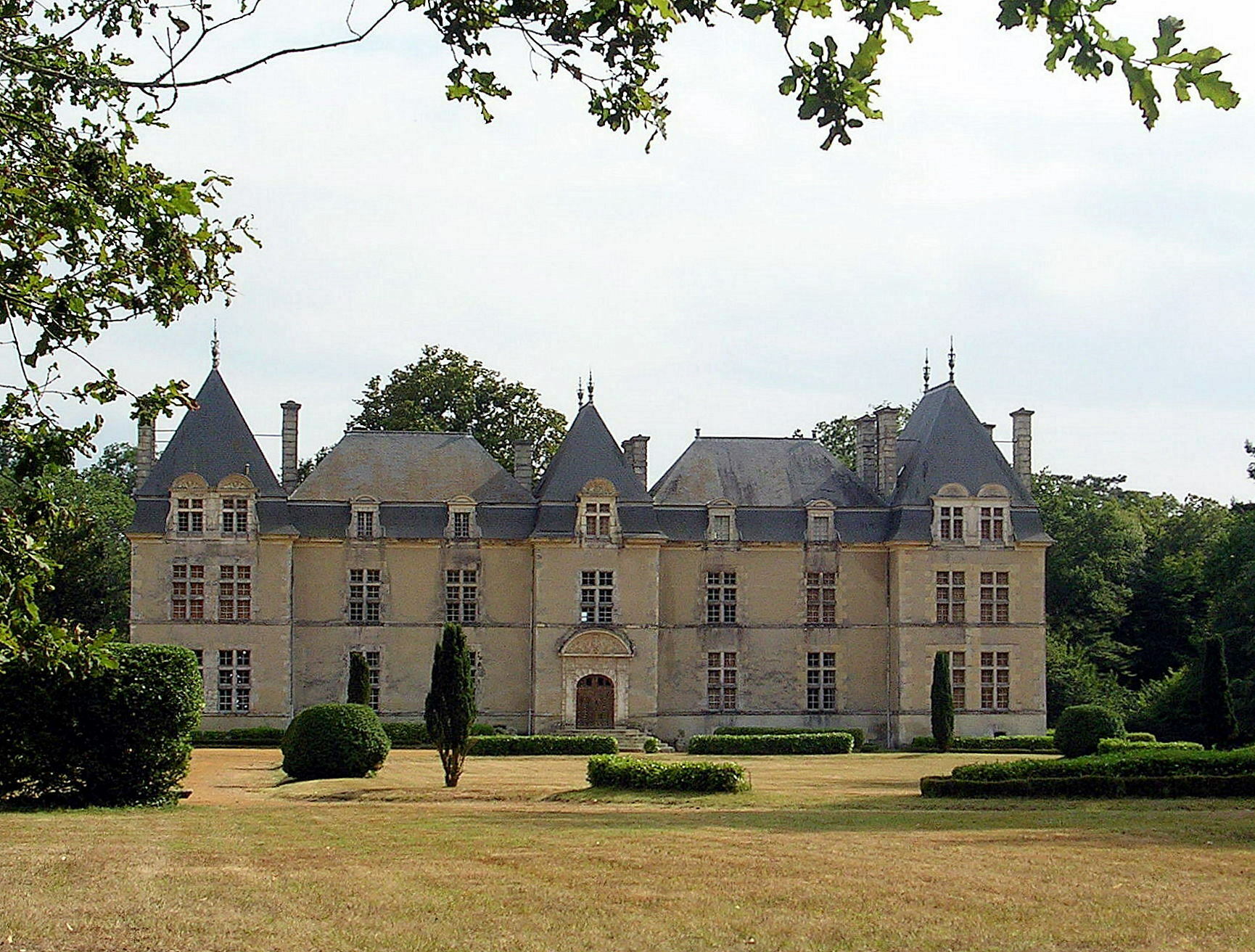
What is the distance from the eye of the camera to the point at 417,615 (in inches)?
1647

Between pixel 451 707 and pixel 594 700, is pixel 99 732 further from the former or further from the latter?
pixel 594 700

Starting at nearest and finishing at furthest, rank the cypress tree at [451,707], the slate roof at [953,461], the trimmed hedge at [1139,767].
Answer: the trimmed hedge at [1139,767], the cypress tree at [451,707], the slate roof at [953,461]

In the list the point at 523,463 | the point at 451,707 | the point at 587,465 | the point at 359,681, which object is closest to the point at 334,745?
the point at 451,707

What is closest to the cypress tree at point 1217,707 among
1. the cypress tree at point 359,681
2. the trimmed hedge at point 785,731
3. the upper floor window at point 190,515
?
the trimmed hedge at point 785,731

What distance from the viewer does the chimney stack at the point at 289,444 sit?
4297cm

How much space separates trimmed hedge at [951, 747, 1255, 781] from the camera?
875 inches

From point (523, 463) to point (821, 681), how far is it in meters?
10.2

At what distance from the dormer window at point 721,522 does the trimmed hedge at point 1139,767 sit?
797 inches

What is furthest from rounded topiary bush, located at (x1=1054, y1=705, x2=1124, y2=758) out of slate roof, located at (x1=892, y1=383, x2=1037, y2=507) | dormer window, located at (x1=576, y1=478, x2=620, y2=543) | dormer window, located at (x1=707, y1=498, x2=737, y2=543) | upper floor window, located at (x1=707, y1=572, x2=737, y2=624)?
dormer window, located at (x1=576, y1=478, x2=620, y2=543)

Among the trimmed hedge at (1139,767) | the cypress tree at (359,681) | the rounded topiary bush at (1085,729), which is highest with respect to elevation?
the cypress tree at (359,681)

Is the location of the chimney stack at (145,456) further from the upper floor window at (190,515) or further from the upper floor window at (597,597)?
the upper floor window at (597,597)

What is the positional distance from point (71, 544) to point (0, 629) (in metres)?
1.69

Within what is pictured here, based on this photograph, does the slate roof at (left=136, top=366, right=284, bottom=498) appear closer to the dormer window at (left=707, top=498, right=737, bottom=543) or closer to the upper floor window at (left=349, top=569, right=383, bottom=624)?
the upper floor window at (left=349, top=569, right=383, bottom=624)

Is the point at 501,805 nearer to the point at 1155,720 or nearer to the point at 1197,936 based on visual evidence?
the point at 1197,936
